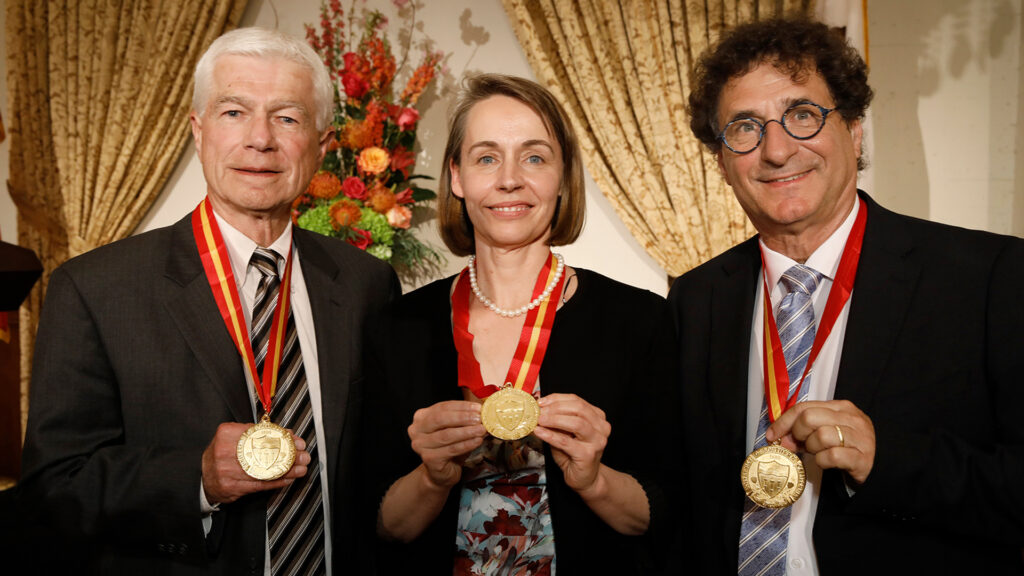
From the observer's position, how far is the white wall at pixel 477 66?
18.9 feet

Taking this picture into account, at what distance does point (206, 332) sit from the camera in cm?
206

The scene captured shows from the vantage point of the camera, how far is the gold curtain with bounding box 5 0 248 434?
18.6 ft

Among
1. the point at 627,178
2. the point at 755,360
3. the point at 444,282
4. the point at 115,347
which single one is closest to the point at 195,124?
the point at 115,347

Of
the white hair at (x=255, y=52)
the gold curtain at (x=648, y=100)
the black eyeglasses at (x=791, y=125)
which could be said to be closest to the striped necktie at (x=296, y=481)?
the white hair at (x=255, y=52)

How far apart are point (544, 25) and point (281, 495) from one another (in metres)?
4.55

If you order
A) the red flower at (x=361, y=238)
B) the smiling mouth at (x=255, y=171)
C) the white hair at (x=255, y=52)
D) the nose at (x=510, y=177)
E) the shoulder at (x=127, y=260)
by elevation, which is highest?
the white hair at (x=255, y=52)

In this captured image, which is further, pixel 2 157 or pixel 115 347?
pixel 2 157

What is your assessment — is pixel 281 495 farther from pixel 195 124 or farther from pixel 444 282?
pixel 195 124

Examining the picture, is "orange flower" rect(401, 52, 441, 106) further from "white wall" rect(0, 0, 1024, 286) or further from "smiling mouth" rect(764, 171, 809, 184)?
"smiling mouth" rect(764, 171, 809, 184)

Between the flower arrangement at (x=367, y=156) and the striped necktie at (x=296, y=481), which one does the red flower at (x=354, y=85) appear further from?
the striped necktie at (x=296, y=481)

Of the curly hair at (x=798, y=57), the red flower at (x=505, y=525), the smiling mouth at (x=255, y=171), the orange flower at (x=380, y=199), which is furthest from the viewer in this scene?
the orange flower at (x=380, y=199)

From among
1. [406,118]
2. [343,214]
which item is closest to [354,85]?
[406,118]

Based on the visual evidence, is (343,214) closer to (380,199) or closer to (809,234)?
(380,199)

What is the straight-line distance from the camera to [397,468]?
2162 millimetres
